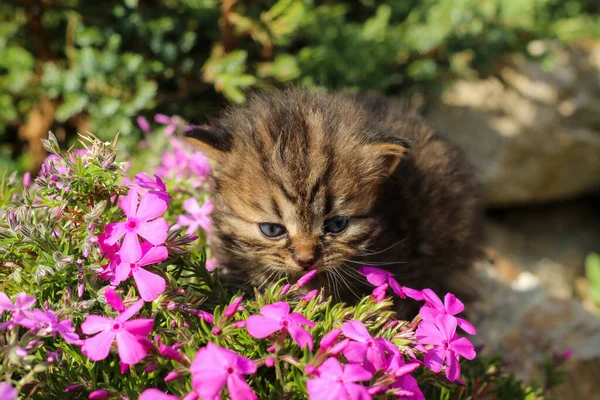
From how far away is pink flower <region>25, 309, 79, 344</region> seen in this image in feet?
4.88

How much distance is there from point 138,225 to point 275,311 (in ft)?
1.47

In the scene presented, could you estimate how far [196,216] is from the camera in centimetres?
240

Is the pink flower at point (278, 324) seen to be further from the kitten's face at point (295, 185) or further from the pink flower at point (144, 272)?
the kitten's face at point (295, 185)

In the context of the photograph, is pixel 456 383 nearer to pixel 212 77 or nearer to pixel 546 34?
pixel 212 77

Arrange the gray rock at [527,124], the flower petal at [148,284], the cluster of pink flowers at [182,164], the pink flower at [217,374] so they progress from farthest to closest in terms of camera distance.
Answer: the gray rock at [527,124], the cluster of pink flowers at [182,164], the flower petal at [148,284], the pink flower at [217,374]

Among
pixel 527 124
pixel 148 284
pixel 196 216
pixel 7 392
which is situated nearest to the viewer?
pixel 7 392

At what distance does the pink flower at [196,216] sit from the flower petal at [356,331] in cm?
90

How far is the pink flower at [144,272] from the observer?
1.63m

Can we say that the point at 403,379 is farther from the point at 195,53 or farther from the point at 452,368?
the point at 195,53

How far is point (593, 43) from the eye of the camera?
5488 mm

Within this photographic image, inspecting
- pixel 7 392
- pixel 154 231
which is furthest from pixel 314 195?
pixel 7 392

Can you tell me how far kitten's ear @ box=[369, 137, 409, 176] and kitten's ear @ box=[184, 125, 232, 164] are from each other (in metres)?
0.52

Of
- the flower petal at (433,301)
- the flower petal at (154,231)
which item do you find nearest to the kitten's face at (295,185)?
the flower petal at (433,301)

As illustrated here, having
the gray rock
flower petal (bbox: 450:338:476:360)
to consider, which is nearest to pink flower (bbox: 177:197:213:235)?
flower petal (bbox: 450:338:476:360)
